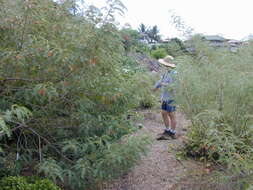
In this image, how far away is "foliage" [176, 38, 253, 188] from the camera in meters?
4.22

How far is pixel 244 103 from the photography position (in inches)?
169

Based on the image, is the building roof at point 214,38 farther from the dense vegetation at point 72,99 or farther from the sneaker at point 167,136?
the sneaker at point 167,136

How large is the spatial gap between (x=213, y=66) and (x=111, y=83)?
1693 millimetres

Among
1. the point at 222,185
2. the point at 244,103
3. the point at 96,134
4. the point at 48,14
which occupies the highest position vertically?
the point at 48,14

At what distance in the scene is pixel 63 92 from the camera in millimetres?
3285

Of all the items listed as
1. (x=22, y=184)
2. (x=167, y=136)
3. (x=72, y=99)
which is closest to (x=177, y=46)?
(x=167, y=136)

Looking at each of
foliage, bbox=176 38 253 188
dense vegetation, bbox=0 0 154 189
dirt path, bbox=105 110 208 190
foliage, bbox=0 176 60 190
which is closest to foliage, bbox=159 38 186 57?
foliage, bbox=176 38 253 188

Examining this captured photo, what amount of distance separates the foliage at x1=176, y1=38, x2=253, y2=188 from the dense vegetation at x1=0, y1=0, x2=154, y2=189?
1.17 meters

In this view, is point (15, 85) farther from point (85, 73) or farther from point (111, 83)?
point (111, 83)

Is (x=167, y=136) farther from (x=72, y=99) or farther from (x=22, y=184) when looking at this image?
(x=22, y=184)

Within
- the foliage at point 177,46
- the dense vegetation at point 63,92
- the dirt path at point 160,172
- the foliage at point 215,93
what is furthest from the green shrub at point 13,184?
the foliage at point 177,46

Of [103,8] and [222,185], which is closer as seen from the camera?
[103,8]

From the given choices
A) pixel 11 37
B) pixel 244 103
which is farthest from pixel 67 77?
pixel 244 103

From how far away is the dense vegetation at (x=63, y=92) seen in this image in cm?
311
